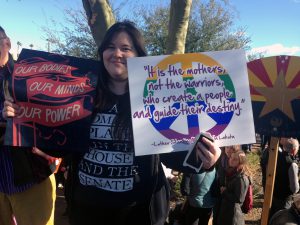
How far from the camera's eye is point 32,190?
2.35m

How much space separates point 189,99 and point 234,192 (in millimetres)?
2221

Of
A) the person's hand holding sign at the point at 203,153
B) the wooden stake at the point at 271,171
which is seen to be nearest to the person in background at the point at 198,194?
the wooden stake at the point at 271,171

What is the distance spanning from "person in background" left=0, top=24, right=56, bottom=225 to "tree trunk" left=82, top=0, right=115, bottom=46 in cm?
241

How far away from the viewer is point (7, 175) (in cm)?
232

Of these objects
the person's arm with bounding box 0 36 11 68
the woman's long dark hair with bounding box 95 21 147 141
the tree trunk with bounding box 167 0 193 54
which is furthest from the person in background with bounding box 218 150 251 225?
the person's arm with bounding box 0 36 11 68

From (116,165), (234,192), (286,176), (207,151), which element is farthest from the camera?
(286,176)

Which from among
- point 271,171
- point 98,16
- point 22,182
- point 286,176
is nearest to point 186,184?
point 286,176

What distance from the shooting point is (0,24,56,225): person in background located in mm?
2244

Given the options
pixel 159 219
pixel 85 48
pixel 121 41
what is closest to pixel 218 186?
pixel 159 219

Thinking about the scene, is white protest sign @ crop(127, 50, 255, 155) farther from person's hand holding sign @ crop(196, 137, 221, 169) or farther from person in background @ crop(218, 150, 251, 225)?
person in background @ crop(218, 150, 251, 225)

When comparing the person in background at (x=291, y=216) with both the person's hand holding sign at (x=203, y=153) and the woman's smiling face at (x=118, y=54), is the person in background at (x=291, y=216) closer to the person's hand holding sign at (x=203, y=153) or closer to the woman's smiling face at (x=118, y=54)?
the person's hand holding sign at (x=203, y=153)

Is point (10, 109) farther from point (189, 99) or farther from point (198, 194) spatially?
point (198, 194)

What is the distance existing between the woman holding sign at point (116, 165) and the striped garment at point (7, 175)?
1.83 feet

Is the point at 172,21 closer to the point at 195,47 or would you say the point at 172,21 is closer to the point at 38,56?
the point at 38,56
